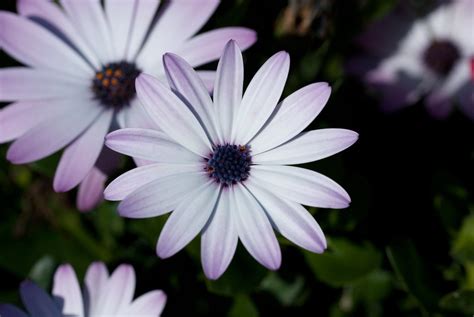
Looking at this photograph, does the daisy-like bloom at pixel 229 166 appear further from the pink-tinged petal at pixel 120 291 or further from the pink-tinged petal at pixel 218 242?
the pink-tinged petal at pixel 120 291

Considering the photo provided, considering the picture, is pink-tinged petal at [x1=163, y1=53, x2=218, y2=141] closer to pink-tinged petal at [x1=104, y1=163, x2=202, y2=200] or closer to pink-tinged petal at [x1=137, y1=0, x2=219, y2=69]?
pink-tinged petal at [x1=104, y1=163, x2=202, y2=200]

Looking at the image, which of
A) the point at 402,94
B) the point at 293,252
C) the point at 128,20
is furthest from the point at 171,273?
the point at 402,94

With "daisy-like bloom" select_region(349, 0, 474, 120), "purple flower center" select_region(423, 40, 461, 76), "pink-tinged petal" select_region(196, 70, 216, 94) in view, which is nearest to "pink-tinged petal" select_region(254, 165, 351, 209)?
"pink-tinged petal" select_region(196, 70, 216, 94)

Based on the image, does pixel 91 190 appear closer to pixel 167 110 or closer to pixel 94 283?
pixel 94 283

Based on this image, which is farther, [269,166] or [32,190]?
[32,190]

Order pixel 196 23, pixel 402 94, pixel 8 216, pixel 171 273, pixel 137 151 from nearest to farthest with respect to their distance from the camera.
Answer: pixel 137 151 < pixel 196 23 < pixel 171 273 < pixel 402 94 < pixel 8 216

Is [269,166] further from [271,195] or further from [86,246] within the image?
[86,246]
